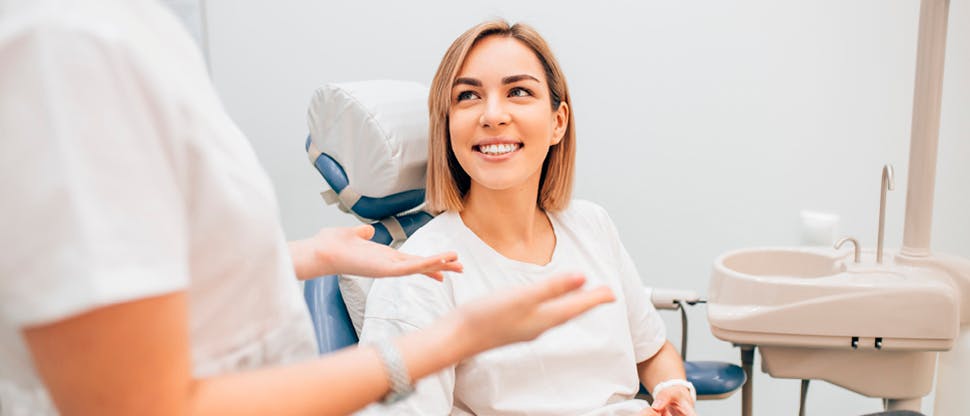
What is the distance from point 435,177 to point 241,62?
0.93 metres

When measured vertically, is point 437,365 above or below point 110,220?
below

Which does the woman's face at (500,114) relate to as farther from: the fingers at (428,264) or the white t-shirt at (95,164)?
the white t-shirt at (95,164)

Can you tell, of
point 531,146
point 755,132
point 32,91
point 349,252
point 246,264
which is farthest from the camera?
point 755,132

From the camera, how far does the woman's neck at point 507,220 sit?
129cm

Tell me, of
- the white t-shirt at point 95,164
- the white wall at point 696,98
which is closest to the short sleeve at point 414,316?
the white t-shirt at point 95,164

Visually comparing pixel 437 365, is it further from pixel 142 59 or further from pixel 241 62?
pixel 241 62

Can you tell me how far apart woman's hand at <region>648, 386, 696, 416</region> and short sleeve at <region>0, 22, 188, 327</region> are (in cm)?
101

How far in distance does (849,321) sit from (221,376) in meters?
1.16

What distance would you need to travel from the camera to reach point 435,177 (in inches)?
51.5

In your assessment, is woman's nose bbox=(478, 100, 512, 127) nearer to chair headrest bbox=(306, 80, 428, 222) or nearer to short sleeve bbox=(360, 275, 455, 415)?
chair headrest bbox=(306, 80, 428, 222)

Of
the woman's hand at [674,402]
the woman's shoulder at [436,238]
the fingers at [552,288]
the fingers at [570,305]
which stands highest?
the fingers at [552,288]

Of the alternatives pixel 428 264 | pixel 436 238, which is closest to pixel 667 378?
pixel 436 238

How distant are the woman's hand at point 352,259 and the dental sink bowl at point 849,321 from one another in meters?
0.74

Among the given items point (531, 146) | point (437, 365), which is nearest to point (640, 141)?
point (531, 146)
